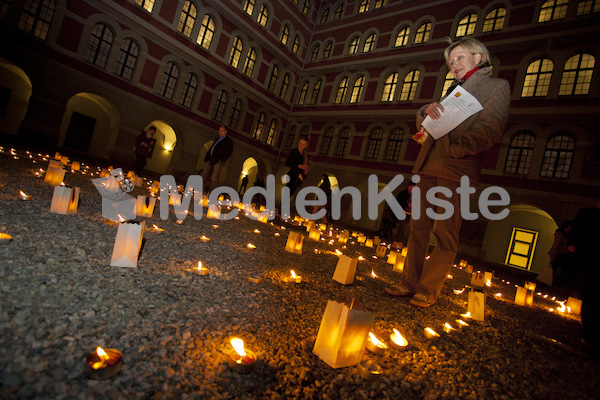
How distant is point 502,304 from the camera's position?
13.2 ft

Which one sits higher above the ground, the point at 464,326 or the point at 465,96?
the point at 465,96

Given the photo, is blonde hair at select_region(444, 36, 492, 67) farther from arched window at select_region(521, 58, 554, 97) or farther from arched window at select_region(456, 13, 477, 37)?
arched window at select_region(456, 13, 477, 37)

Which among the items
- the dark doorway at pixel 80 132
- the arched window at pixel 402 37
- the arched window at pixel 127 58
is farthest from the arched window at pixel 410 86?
the dark doorway at pixel 80 132

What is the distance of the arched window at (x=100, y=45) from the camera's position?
14.0m

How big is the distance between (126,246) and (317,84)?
886 inches

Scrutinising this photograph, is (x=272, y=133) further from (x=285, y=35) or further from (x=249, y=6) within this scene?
(x=249, y=6)

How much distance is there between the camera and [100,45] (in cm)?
1424

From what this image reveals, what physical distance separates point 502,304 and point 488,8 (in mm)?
17973

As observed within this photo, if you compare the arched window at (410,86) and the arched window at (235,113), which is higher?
the arched window at (410,86)

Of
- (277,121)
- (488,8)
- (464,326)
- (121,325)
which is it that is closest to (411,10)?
(488,8)

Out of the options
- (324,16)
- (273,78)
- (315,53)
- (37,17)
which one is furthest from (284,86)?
(37,17)

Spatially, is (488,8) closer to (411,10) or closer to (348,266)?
(411,10)

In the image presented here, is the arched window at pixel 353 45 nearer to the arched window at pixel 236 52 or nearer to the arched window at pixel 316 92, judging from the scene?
the arched window at pixel 316 92

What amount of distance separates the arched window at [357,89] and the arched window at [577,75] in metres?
10.5
